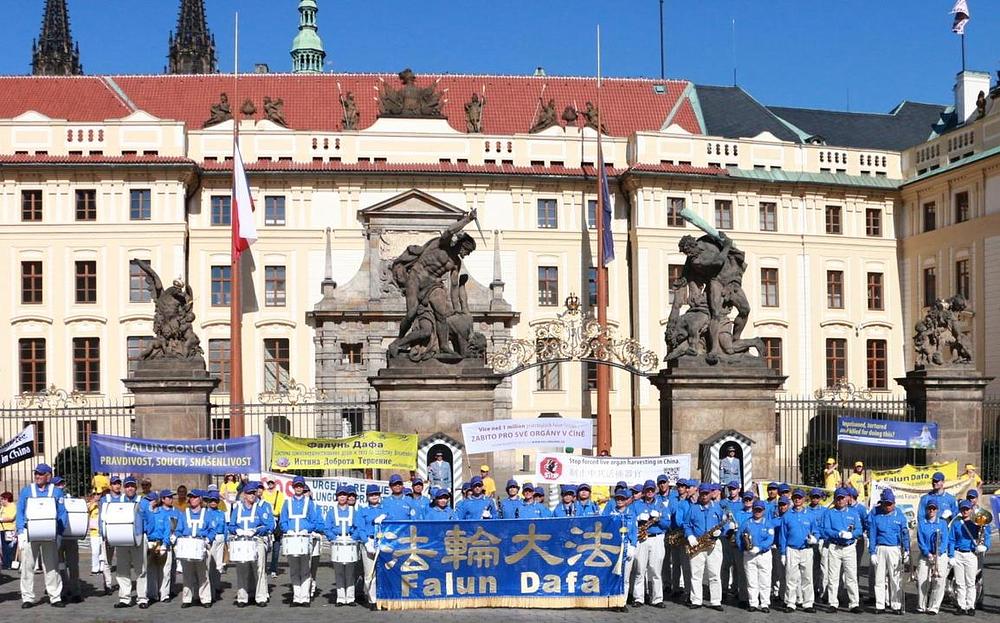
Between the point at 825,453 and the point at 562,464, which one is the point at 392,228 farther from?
the point at 562,464

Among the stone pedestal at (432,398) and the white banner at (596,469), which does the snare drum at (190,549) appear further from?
the stone pedestal at (432,398)

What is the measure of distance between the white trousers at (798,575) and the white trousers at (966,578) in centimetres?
166

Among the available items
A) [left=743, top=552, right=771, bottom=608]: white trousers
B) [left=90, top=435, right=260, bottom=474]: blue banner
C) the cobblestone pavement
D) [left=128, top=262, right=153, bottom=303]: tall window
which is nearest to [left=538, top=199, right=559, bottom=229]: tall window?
[left=128, top=262, right=153, bottom=303]: tall window

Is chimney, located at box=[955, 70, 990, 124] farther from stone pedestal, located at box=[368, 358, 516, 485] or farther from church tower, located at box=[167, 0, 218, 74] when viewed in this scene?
church tower, located at box=[167, 0, 218, 74]

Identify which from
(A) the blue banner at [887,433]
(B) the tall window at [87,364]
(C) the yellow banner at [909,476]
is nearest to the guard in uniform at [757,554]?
(C) the yellow banner at [909,476]

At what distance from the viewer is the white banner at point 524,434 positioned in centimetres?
1983

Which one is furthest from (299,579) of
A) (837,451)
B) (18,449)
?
(837,451)

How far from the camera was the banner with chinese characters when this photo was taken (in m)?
14.9

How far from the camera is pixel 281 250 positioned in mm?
43688

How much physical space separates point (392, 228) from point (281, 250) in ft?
12.2

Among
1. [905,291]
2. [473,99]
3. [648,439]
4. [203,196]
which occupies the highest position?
[473,99]

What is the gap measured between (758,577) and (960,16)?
111 feet

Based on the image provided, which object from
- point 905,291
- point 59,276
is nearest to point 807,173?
point 905,291

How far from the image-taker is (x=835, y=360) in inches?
1810
